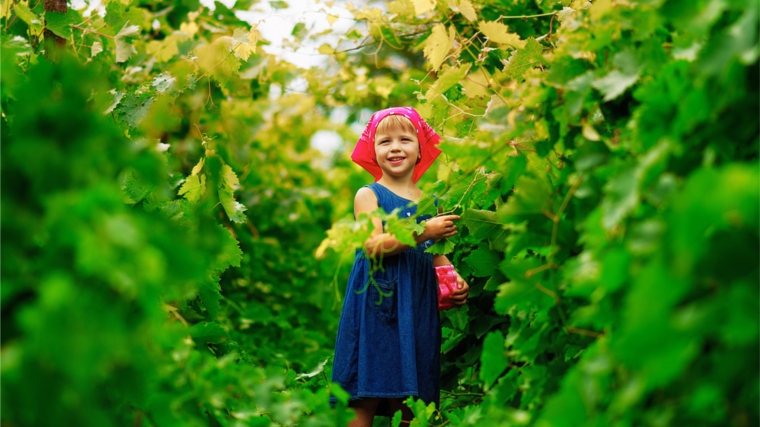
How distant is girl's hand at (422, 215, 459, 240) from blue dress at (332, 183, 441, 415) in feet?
0.52

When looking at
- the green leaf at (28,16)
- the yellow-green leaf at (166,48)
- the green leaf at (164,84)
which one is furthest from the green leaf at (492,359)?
the yellow-green leaf at (166,48)

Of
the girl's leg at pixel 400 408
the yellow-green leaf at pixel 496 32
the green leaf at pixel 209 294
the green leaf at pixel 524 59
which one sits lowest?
the girl's leg at pixel 400 408

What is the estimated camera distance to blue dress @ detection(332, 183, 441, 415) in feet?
7.72

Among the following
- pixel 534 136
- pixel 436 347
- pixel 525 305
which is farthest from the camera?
pixel 436 347

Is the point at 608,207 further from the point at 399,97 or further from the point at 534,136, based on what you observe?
the point at 399,97

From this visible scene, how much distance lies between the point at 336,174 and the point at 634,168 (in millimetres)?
5342

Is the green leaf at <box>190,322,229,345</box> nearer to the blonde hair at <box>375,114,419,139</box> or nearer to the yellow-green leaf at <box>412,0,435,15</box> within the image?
the blonde hair at <box>375,114,419,139</box>

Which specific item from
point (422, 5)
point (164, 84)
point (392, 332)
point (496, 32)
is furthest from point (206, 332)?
point (422, 5)

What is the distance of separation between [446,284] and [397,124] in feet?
2.00

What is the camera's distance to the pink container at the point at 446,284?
2439 millimetres

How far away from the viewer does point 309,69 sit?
3713mm

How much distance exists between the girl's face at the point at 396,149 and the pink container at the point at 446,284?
39 centimetres

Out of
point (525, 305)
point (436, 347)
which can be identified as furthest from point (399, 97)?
point (525, 305)

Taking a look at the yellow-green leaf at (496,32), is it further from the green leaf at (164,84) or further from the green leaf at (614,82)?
the green leaf at (164,84)
